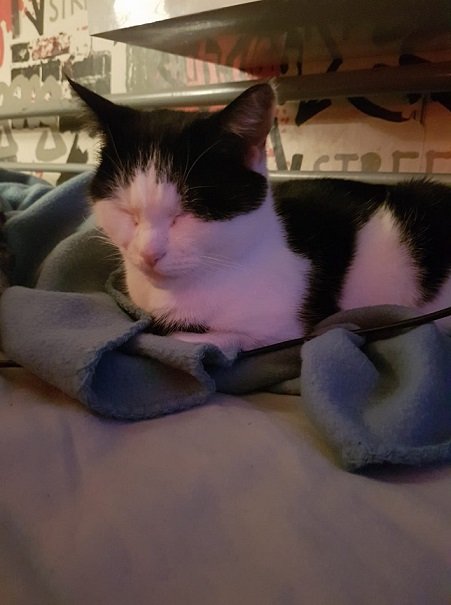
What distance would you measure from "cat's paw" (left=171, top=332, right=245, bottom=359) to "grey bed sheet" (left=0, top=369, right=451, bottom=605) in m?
0.10

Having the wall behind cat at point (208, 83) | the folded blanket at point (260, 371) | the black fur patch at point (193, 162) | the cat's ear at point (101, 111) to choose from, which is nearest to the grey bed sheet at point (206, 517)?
the folded blanket at point (260, 371)

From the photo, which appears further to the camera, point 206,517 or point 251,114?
point 251,114

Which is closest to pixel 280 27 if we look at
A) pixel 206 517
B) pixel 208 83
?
pixel 208 83

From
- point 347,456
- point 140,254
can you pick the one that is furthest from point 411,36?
point 347,456

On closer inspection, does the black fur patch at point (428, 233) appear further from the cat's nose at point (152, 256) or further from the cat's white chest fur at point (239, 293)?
the cat's nose at point (152, 256)

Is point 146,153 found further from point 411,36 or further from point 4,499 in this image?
point 411,36

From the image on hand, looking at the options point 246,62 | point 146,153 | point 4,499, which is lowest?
point 4,499

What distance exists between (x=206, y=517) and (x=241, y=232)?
14.2 inches

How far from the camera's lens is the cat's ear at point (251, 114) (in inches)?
24.8

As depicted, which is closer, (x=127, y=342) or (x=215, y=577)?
(x=215, y=577)

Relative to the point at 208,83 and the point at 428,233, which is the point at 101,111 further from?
the point at 208,83

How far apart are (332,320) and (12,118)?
1471 millimetres

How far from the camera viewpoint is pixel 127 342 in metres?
0.65

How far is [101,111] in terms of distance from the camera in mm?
713
